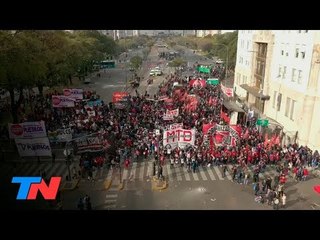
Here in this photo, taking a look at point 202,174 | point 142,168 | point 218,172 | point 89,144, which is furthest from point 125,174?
point 218,172

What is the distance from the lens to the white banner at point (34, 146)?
1013 inches

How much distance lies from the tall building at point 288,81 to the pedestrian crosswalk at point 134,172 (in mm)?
6635

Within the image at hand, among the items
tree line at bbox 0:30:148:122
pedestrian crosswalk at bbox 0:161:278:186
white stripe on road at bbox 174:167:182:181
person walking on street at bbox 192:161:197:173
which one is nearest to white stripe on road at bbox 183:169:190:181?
pedestrian crosswalk at bbox 0:161:278:186

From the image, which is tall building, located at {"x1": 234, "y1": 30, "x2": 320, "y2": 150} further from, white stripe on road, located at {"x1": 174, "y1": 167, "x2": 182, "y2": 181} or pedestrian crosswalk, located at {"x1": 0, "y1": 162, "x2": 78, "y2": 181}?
pedestrian crosswalk, located at {"x1": 0, "y1": 162, "x2": 78, "y2": 181}

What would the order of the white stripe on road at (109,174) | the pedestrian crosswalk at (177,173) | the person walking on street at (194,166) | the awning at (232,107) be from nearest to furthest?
the white stripe on road at (109,174) → the pedestrian crosswalk at (177,173) → the person walking on street at (194,166) → the awning at (232,107)

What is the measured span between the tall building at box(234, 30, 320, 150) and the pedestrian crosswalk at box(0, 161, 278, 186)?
6635 mm

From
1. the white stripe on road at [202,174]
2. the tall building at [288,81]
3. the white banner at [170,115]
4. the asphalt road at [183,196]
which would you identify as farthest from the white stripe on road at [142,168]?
the tall building at [288,81]

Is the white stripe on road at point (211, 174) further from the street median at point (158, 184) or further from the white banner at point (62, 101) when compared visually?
the white banner at point (62, 101)

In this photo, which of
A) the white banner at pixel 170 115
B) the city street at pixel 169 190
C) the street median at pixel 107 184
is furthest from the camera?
the white banner at pixel 170 115

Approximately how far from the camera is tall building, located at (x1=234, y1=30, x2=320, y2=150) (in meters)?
30.7

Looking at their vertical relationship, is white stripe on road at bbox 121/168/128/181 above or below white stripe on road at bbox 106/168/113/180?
below

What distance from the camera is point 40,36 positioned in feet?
140
